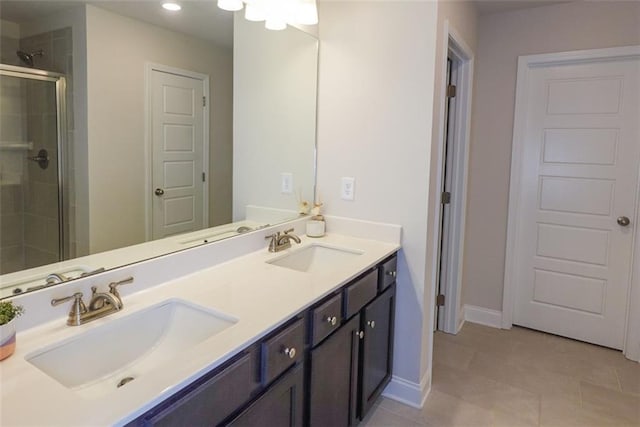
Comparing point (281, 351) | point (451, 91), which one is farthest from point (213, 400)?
point (451, 91)

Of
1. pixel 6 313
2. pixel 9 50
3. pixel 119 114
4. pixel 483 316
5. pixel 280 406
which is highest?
pixel 9 50

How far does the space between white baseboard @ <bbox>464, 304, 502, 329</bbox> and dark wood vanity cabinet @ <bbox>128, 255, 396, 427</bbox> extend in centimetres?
143

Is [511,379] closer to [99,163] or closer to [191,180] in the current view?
[191,180]

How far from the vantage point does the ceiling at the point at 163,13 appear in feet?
3.82

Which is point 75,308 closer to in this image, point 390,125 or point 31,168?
point 31,168

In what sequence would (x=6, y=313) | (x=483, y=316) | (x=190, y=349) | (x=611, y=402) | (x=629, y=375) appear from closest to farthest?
1. (x=6, y=313)
2. (x=190, y=349)
3. (x=611, y=402)
4. (x=629, y=375)
5. (x=483, y=316)

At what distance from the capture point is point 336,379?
168cm

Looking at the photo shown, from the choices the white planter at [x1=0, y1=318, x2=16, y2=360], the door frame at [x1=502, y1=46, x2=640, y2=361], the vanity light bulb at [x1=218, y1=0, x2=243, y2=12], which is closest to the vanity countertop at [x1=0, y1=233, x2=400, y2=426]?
the white planter at [x1=0, y1=318, x2=16, y2=360]

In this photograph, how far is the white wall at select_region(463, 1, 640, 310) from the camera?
282cm

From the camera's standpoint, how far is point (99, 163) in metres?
1.40

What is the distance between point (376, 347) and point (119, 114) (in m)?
1.53

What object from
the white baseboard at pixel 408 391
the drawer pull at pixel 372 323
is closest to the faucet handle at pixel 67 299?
the drawer pull at pixel 372 323

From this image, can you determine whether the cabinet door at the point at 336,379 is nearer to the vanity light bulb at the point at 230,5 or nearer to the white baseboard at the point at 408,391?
the white baseboard at the point at 408,391

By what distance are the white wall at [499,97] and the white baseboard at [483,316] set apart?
4 centimetres
